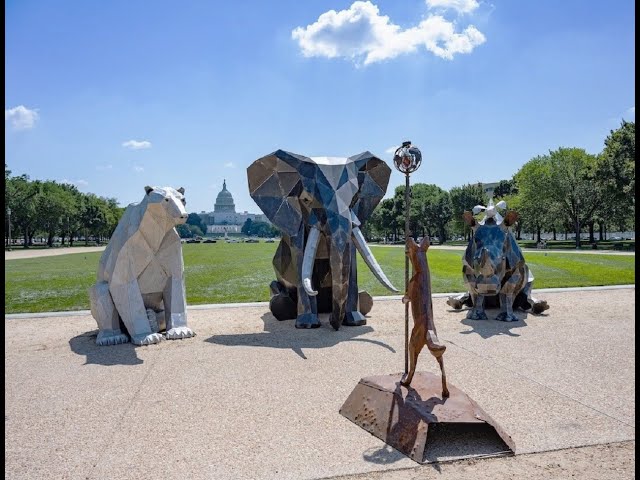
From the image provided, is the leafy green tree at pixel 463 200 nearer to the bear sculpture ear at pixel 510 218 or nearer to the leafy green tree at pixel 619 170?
the leafy green tree at pixel 619 170

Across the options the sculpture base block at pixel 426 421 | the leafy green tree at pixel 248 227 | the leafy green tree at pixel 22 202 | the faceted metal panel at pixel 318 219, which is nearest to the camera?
the sculpture base block at pixel 426 421

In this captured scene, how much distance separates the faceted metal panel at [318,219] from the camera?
28.1 feet

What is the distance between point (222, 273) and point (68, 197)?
163 feet

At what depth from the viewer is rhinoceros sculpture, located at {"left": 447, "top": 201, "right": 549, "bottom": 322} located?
32.8 feet

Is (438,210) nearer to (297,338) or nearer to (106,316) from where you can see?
(297,338)

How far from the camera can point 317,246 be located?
30.1ft

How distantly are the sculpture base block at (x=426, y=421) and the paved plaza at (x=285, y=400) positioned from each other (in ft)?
0.34

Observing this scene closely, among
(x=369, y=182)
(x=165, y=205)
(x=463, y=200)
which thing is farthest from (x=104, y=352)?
(x=463, y=200)

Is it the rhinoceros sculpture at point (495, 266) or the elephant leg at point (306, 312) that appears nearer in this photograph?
the elephant leg at point (306, 312)

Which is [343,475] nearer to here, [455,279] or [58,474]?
[58,474]

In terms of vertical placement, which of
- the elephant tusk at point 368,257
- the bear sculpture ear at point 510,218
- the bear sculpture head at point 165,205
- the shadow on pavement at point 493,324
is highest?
the bear sculpture head at point 165,205

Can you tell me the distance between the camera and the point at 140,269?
822 centimetres

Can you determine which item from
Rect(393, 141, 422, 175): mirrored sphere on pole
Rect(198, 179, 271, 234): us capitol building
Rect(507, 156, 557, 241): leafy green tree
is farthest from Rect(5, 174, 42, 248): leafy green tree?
Rect(198, 179, 271, 234): us capitol building

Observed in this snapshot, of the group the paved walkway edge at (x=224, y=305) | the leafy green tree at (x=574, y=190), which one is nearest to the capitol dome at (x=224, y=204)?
the leafy green tree at (x=574, y=190)
